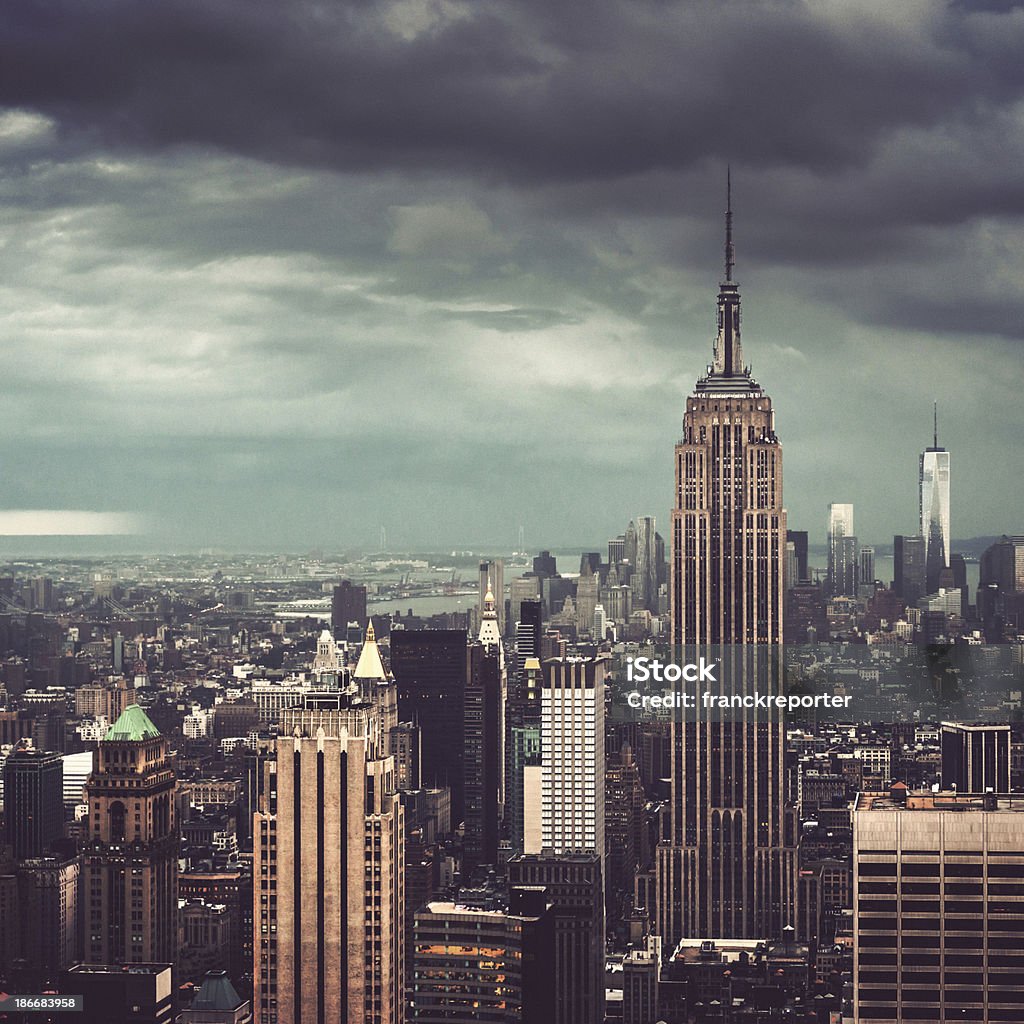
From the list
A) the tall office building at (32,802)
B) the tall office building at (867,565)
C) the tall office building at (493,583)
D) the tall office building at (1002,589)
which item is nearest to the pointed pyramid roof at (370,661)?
the tall office building at (493,583)

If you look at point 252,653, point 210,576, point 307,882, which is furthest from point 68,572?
point 307,882

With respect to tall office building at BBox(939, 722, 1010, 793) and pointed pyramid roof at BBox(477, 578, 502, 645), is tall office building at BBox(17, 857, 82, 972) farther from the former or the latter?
tall office building at BBox(939, 722, 1010, 793)

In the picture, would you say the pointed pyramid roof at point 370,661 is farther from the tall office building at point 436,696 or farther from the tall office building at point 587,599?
the tall office building at point 587,599

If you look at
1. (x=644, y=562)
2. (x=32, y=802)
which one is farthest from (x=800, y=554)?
(x=32, y=802)

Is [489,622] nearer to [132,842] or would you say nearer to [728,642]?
[132,842]

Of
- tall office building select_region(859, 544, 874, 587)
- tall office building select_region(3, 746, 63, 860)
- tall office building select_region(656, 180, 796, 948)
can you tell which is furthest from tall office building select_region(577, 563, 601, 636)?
tall office building select_region(3, 746, 63, 860)

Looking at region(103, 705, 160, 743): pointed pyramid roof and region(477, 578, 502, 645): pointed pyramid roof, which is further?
region(103, 705, 160, 743): pointed pyramid roof

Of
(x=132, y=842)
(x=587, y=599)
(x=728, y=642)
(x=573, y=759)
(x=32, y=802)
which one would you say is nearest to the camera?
(x=587, y=599)

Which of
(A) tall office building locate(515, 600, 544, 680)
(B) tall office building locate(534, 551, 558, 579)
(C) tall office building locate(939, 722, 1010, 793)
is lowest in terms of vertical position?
(C) tall office building locate(939, 722, 1010, 793)
